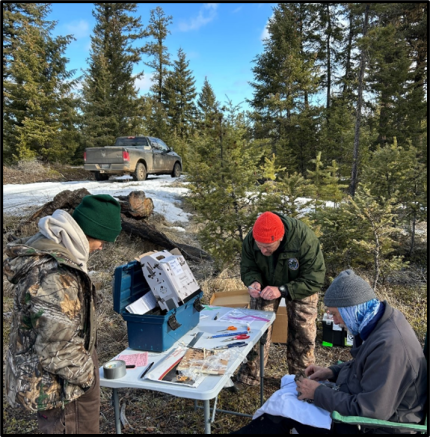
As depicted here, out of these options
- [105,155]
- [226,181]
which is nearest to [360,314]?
[226,181]

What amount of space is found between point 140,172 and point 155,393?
10.6 m

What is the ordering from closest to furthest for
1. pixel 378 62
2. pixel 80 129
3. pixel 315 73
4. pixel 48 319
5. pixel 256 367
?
pixel 48 319 < pixel 256 367 < pixel 378 62 < pixel 315 73 < pixel 80 129

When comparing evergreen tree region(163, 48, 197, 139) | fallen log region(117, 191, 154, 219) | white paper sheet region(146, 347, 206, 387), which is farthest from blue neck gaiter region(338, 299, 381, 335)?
evergreen tree region(163, 48, 197, 139)

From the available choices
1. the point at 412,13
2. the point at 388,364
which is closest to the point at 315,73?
the point at 412,13

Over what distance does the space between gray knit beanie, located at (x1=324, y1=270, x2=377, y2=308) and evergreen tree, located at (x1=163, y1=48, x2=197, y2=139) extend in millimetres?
27109

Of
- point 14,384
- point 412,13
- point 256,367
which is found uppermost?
point 412,13

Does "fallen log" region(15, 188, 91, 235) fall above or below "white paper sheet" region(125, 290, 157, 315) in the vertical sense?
above

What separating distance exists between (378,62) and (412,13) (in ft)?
6.52

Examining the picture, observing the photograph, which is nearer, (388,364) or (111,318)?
(388,364)

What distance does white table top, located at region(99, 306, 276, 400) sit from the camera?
1.95 m

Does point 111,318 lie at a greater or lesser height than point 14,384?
lesser

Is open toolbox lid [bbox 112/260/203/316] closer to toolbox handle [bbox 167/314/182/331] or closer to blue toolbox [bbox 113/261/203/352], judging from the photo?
blue toolbox [bbox 113/261/203/352]

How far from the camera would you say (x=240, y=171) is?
5.58 metres

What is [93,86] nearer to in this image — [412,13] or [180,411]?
[412,13]
